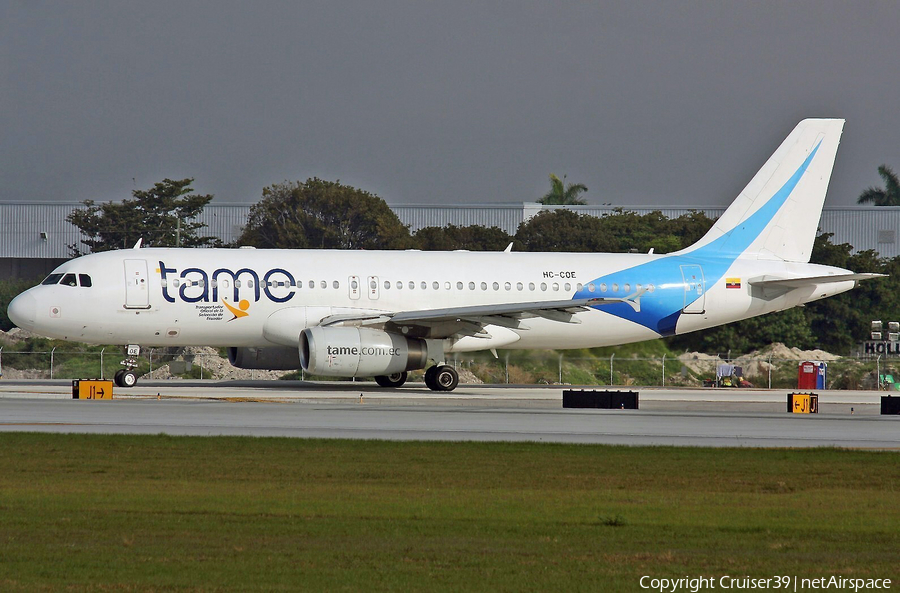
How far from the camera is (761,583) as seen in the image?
8.77 meters

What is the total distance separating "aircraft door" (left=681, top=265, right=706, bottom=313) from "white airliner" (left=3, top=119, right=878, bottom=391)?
0.16ft

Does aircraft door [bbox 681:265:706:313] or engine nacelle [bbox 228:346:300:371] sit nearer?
engine nacelle [bbox 228:346:300:371]

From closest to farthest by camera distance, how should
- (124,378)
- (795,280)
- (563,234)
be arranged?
(124,378) < (795,280) < (563,234)

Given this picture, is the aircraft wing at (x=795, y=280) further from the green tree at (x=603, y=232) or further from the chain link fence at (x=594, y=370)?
the green tree at (x=603, y=232)

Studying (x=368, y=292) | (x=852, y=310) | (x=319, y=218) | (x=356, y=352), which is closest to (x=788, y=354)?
(x=852, y=310)

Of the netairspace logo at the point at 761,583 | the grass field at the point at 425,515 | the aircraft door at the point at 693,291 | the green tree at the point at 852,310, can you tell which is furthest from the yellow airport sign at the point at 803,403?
the green tree at the point at 852,310

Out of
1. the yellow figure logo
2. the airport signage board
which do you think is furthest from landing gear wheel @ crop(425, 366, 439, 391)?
the airport signage board

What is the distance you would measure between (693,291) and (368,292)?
1103 cm

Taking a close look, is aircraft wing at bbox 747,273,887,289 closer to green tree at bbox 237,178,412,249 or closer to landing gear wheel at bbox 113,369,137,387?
landing gear wheel at bbox 113,369,137,387

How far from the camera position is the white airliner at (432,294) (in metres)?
32.8

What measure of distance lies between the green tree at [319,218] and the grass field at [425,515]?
221ft

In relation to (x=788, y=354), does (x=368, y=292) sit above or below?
above

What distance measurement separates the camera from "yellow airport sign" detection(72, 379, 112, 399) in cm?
2884

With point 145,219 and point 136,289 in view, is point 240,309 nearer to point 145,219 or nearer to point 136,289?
point 136,289
